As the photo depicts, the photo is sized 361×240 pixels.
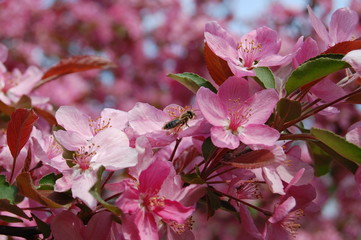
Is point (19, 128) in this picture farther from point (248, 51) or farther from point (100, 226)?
point (248, 51)

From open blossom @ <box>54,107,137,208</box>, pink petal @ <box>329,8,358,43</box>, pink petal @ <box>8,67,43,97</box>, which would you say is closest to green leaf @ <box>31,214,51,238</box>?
open blossom @ <box>54,107,137,208</box>

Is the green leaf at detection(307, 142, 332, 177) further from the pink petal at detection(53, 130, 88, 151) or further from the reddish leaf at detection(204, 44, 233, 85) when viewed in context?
the pink petal at detection(53, 130, 88, 151)

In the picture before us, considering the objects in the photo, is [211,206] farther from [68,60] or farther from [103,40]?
[103,40]

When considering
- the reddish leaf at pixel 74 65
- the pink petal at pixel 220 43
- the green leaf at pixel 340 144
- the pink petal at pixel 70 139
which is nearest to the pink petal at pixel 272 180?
the green leaf at pixel 340 144

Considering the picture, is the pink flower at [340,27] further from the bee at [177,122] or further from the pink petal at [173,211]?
the pink petal at [173,211]

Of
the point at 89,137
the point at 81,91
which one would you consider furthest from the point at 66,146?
the point at 81,91

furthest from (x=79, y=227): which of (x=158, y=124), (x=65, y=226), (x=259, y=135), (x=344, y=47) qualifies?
(x=344, y=47)
